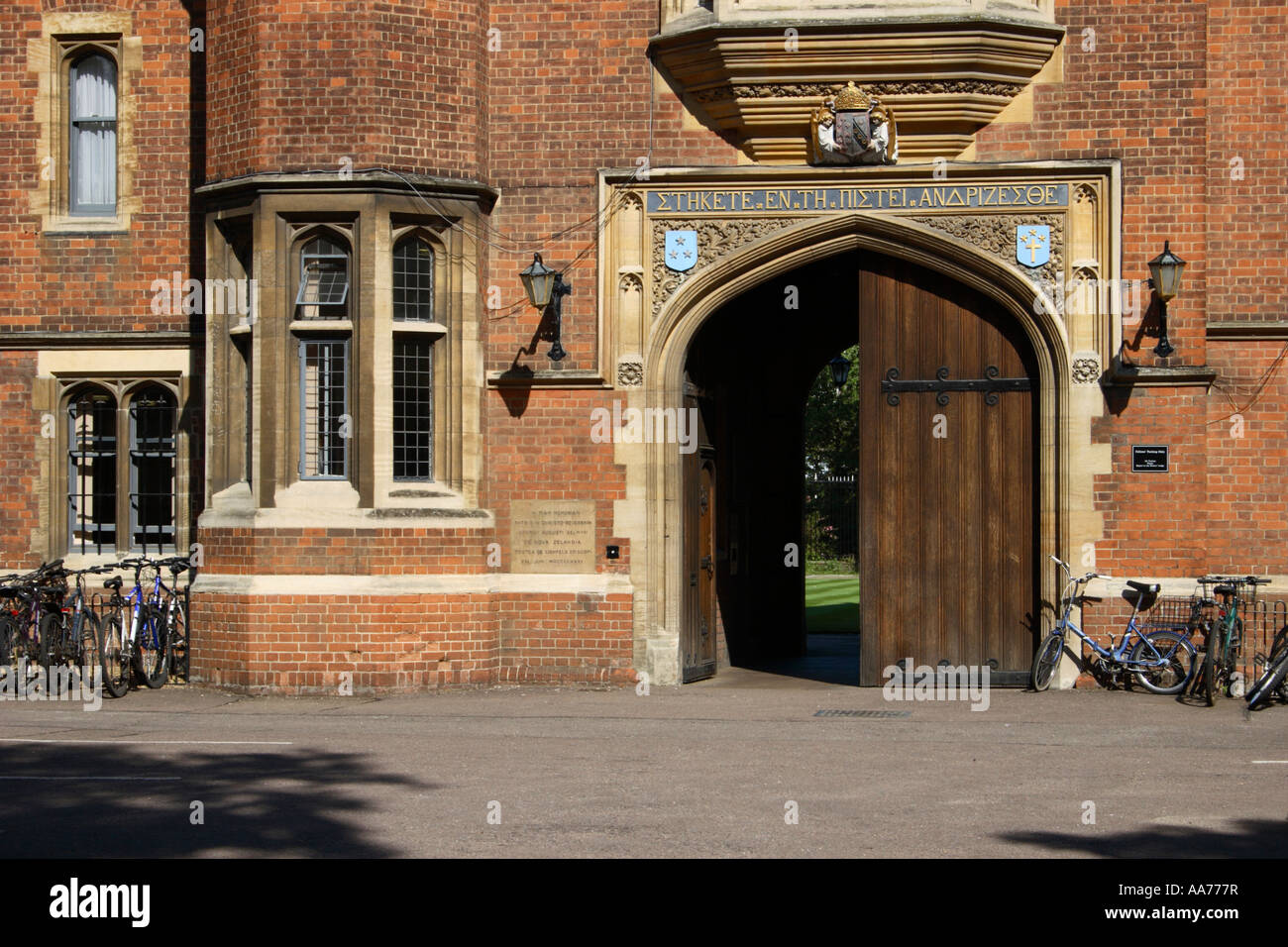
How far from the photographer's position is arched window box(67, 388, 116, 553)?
1670 centimetres

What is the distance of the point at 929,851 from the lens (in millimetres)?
7195

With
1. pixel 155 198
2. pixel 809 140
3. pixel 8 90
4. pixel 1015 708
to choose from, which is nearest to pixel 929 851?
pixel 1015 708

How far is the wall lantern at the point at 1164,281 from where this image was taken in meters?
14.1

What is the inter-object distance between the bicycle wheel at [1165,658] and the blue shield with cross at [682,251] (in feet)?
17.0

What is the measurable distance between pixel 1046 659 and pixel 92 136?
10.5 meters

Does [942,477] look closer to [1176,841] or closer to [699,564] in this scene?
[699,564]

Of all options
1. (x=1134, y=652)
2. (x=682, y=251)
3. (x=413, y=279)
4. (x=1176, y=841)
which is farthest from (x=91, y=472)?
(x=1176, y=841)

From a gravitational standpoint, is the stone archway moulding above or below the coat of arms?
below

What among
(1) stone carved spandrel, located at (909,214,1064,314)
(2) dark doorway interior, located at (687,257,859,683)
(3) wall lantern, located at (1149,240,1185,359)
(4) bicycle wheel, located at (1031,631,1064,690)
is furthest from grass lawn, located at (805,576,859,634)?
(3) wall lantern, located at (1149,240,1185,359)

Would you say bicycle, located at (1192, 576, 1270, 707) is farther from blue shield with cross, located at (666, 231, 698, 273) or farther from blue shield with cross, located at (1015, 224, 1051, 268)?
blue shield with cross, located at (666, 231, 698, 273)

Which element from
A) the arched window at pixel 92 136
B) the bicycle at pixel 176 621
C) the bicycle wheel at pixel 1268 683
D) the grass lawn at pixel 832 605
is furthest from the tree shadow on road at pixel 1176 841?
the grass lawn at pixel 832 605

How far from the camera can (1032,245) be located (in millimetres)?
14844

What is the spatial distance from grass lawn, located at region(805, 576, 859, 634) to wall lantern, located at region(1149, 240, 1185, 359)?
32.2 ft

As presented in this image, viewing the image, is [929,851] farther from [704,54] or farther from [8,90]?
[8,90]
